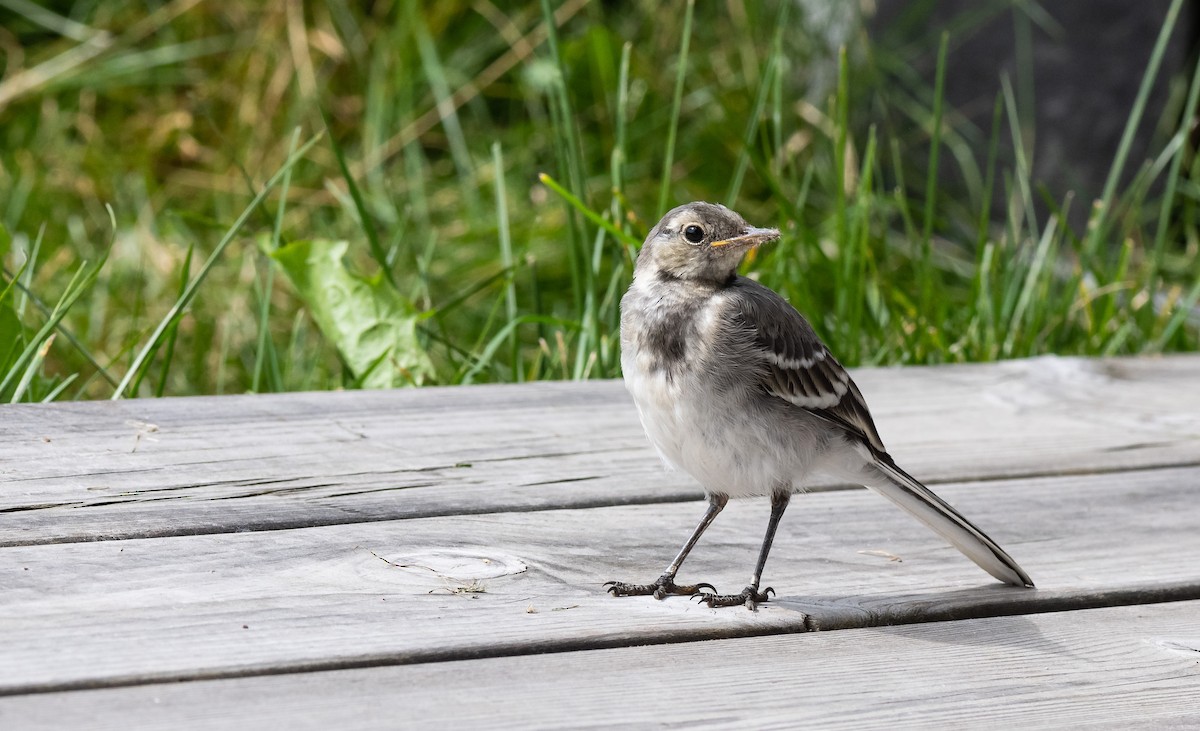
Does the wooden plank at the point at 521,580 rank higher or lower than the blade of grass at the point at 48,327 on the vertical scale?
lower

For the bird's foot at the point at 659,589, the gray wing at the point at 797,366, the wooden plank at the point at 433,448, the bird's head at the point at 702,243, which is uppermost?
the bird's head at the point at 702,243

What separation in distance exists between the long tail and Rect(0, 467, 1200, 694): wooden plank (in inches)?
1.4

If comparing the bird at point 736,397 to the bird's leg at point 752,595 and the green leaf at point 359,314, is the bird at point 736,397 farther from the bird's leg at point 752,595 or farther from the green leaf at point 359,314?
the green leaf at point 359,314

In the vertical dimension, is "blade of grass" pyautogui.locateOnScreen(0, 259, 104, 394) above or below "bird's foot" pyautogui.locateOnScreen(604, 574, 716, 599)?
above

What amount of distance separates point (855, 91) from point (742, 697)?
469cm

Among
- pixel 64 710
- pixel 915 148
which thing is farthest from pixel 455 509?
pixel 915 148

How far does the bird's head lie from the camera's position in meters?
2.33

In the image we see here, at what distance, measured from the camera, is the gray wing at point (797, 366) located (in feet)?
7.29

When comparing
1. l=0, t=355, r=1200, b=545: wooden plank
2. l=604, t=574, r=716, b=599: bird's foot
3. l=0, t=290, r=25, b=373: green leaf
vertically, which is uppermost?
l=0, t=290, r=25, b=373: green leaf

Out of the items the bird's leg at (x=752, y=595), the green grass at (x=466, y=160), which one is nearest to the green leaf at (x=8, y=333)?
the green grass at (x=466, y=160)

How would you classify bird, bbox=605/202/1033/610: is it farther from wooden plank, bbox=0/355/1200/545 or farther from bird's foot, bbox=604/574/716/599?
wooden plank, bbox=0/355/1200/545

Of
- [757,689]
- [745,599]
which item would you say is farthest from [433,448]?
[757,689]

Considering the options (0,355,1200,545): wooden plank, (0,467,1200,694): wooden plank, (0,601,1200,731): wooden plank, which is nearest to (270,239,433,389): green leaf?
(0,355,1200,545): wooden plank

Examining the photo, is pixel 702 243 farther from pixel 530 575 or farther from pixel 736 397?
pixel 530 575
